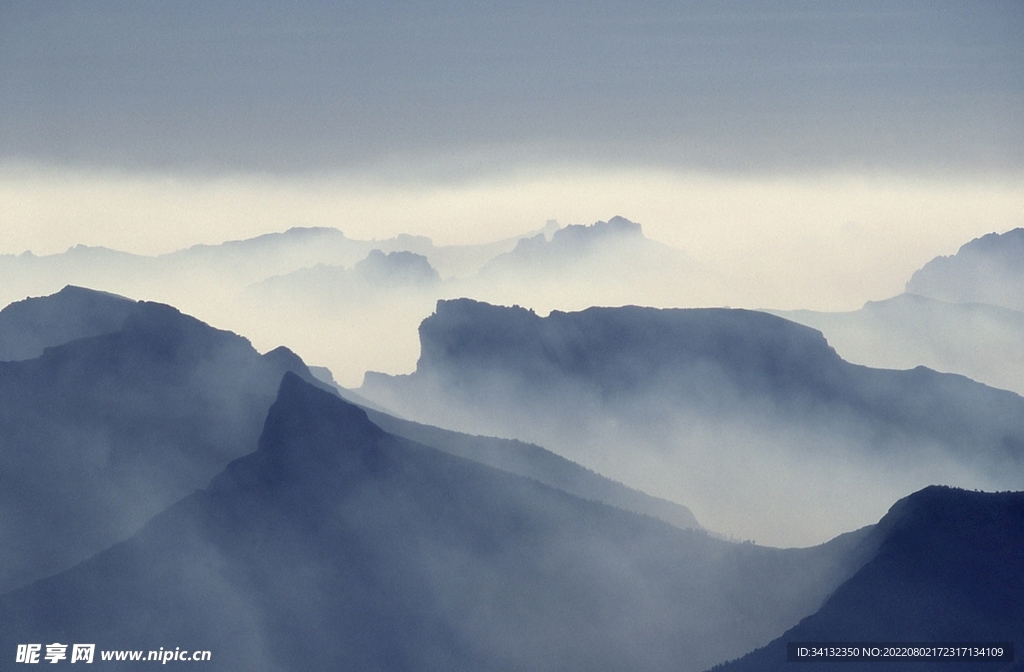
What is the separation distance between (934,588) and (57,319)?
101 m

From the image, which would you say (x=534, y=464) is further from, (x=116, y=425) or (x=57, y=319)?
(x=57, y=319)

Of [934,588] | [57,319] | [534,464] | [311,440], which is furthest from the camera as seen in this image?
[57,319]

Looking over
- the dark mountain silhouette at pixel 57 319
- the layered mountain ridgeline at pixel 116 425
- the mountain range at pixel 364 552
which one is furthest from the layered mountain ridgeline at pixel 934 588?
the dark mountain silhouette at pixel 57 319

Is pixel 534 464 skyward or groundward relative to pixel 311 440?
skyward

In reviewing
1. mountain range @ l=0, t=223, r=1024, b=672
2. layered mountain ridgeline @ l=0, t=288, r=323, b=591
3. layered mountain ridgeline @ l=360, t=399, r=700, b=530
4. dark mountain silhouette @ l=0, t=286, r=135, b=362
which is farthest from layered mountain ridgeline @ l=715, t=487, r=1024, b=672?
dark mountain silhouette @ l=0, t=286, r=135, b=362

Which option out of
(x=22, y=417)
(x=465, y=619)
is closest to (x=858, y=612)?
(x=465, y=619)

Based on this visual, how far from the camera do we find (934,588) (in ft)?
346

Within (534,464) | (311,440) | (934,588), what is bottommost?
(934,588)

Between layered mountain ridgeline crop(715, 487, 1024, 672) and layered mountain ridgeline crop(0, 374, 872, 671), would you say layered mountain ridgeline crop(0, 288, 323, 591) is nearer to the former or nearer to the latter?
layered mountain ridgeline crop(0, 374, 872, 671)

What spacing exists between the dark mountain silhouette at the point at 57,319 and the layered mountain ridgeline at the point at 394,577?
103 feet

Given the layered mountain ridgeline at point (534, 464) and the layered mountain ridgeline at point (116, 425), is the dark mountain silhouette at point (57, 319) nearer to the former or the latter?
the layered mountain ridgeline at point (116, 425)

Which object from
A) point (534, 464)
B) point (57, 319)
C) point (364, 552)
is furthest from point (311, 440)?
point (57, 319)

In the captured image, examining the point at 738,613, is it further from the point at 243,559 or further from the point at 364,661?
the point at 243,559

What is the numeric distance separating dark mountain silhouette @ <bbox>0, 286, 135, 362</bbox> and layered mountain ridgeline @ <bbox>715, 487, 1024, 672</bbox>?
80.7 metres
